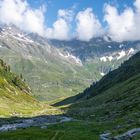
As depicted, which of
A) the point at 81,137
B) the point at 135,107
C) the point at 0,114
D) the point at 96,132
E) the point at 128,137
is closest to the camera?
the point at 128,137

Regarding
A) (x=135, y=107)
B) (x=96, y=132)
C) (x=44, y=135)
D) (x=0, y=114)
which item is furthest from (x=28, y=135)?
(x=0, y=114)

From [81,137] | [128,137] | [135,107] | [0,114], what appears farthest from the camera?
[0,114]

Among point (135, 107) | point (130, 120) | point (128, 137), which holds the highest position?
point (135, 107)

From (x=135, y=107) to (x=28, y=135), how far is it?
205 feet

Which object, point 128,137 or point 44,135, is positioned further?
point 44,135

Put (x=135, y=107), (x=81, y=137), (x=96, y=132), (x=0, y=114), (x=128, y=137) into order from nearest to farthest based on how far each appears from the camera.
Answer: (x=128, y=137), (x=81, y=137), (x=96, y=132), (x=135, y=107), (x=0, y=114)

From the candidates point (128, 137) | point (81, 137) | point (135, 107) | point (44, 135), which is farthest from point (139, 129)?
point (135, 107)

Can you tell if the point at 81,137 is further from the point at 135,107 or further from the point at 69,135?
the point at 135,107

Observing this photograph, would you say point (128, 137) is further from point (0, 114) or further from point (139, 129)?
point (0, 114)

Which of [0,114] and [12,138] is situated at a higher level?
[0,114]

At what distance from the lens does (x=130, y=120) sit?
104 meters

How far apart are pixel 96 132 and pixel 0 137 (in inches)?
961

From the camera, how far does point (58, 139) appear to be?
86500 mm

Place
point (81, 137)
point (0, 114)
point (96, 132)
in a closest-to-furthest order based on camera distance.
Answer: point (81, 137) → point (96, 132) → point (0, 114)
